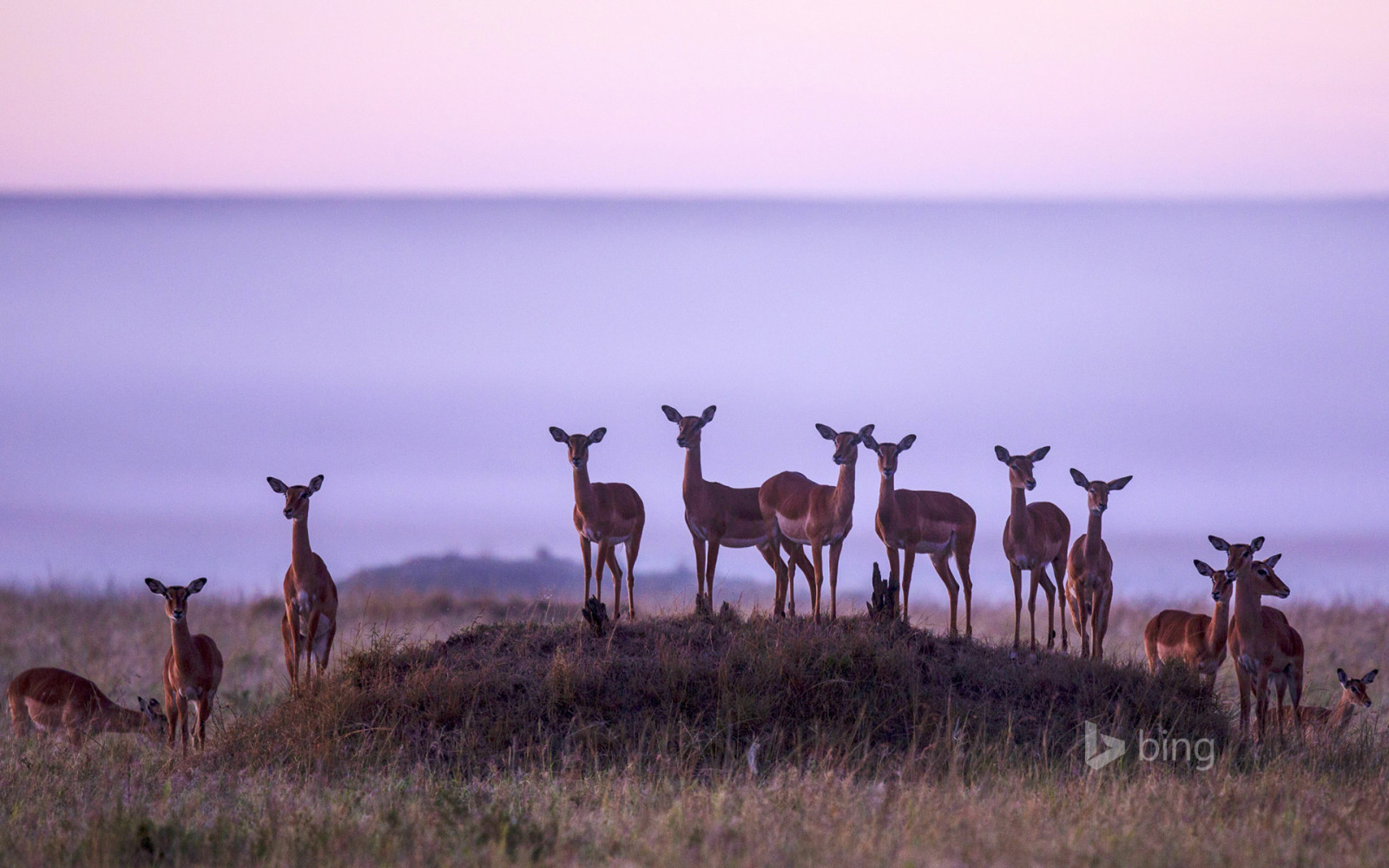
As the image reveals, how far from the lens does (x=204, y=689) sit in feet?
46.0

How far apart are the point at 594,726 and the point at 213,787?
10.7ft

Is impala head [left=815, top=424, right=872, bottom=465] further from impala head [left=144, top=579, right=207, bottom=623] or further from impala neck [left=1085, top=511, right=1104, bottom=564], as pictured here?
impala head [left=144, top=579, right=207, bottom=623]

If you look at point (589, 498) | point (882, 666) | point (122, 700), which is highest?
point (589, 498)

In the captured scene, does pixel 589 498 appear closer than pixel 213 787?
No

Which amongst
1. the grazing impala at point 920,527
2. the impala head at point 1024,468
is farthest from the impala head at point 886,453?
the impala head at point 1024,468

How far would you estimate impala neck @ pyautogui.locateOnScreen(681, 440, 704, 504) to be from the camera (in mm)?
15711

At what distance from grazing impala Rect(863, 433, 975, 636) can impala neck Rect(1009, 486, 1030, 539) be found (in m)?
0.49

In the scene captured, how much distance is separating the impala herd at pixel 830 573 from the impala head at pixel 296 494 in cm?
2

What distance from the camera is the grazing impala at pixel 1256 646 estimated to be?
1335 centimetres

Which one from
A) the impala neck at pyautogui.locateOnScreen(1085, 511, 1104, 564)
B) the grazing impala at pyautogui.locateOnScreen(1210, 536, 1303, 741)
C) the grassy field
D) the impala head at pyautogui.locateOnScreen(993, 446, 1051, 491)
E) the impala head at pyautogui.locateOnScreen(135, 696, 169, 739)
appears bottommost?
the impala head at pyautogui.locateOnScreen(135, 696, 169, 739)

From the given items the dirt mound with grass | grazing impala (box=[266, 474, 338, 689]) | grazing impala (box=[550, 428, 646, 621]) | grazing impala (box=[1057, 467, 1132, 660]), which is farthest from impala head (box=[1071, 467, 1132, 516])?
grazing impala (box=[266, 474, 338, 689])

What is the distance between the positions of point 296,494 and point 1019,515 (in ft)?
26.5

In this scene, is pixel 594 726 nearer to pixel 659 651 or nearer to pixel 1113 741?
pixel 659 651

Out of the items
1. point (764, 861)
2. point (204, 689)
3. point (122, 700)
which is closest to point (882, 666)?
point (764, 861)
